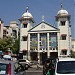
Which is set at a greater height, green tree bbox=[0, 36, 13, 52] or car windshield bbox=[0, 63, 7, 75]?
green tree bbox=[0, 36, 13, 52]

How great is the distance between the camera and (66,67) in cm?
1456

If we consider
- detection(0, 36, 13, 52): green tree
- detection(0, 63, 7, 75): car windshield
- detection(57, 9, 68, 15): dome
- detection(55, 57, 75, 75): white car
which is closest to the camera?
detection(0, 63, 7, 75): car windshield

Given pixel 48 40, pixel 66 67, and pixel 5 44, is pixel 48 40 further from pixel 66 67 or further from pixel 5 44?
pixel 66 67

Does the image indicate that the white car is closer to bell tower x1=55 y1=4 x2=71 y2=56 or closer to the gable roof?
bell tower x1=55 y1=4 x2=71 y2=56

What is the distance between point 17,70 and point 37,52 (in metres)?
61.8

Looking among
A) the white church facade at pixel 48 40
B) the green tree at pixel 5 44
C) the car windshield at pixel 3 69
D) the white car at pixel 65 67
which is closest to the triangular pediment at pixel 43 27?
the white church facade at pixel 48 40

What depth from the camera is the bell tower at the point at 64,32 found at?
74.3 m

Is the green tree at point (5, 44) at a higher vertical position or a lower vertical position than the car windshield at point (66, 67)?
higher

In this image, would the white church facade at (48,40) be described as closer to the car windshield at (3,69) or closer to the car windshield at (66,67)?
the car windshield at (66,67)

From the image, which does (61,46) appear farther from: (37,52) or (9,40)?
(9,40)

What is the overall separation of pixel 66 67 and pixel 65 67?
5 centimetres

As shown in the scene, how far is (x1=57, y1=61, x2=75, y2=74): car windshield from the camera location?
46.9 feet

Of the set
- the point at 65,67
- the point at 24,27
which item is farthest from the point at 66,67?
the point at 24,27

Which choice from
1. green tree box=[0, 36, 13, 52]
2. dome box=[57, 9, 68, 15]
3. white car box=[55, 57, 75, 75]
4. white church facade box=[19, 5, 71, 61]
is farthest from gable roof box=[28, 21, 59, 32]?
white car box=[55, 57, 75, 75]
